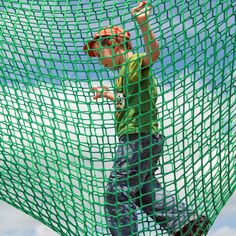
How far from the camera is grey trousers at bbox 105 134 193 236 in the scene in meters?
1.98

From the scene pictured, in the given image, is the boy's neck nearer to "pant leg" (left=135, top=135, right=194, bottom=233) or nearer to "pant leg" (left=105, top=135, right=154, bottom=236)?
"pant leg" (left=105, top=135, right=154, bottom=236)

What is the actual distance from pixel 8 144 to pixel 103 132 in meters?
0.38

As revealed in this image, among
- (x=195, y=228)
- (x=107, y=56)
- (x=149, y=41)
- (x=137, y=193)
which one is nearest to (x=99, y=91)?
(x=107, y=56)

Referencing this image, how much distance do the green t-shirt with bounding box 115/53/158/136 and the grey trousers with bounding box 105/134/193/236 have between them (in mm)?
34

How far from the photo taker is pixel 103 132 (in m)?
2.03

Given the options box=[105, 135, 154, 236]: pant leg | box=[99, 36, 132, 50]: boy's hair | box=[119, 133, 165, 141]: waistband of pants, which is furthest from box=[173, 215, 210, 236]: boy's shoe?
box=[99, 36, 132, 50]: boy's hair

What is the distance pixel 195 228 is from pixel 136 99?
49 centimetres

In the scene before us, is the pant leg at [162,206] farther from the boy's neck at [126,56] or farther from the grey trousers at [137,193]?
the boy's neck at [126,56]

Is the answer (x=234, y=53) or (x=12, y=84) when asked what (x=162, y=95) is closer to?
(x=234, y=53)

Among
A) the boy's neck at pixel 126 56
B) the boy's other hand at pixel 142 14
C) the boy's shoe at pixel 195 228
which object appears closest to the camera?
the boy's other hand at pixel 142 14

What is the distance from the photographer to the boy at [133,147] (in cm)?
194

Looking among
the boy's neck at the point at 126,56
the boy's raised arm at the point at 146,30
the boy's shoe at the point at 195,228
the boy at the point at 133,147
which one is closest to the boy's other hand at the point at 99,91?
the boy at the point at 133,147

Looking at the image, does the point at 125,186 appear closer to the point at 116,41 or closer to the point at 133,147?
the point at 133,147

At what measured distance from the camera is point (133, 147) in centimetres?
198
